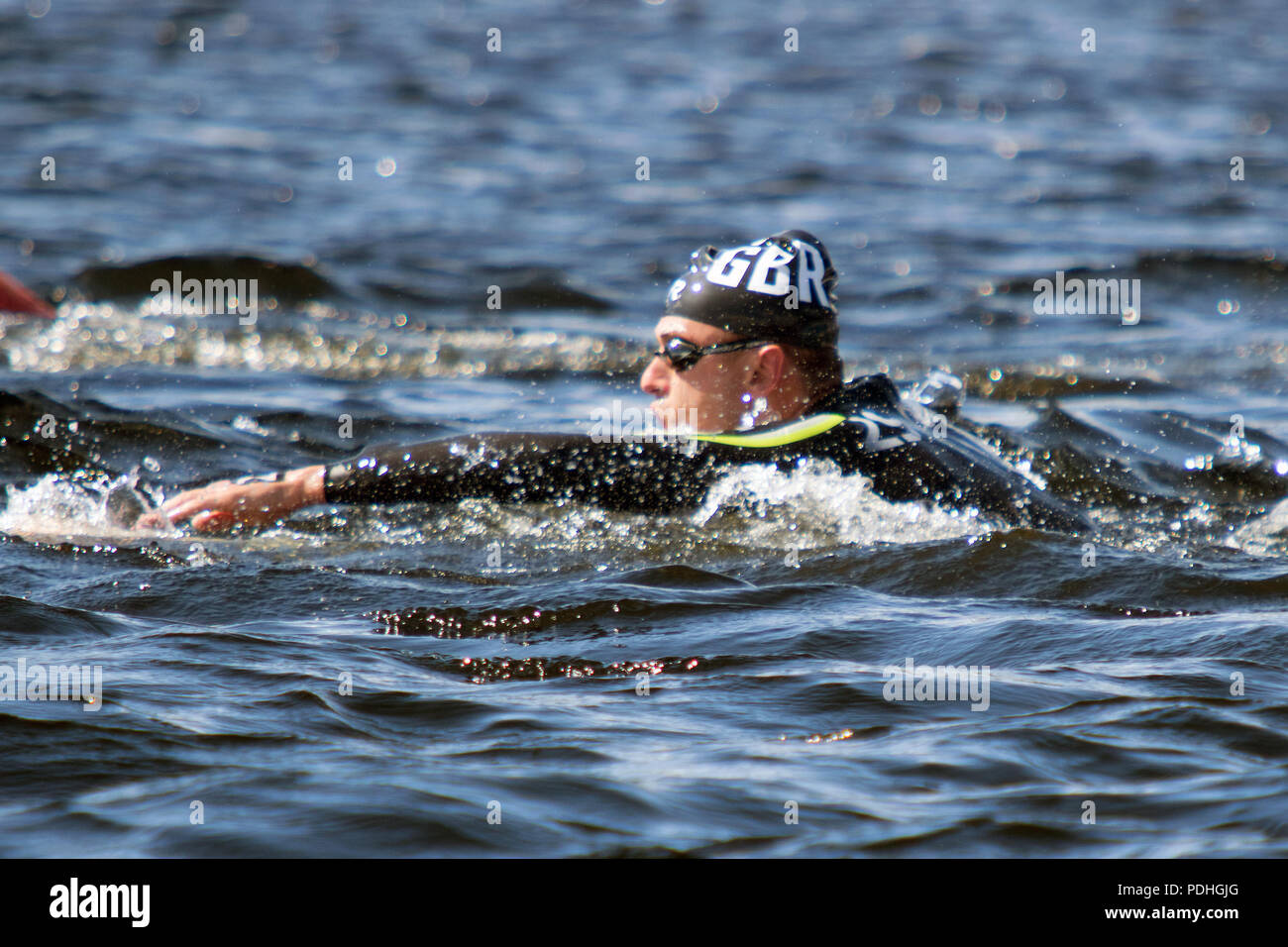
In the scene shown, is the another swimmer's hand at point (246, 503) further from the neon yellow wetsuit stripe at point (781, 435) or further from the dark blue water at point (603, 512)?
the neon yellow wetsuit stripe at point (781, 435)

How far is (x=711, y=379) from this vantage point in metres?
6.50

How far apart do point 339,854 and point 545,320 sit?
924 cm

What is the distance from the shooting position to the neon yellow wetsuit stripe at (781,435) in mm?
6016

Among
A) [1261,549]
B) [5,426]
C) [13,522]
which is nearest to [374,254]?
[5,426]

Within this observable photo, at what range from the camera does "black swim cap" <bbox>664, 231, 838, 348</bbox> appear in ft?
21.1

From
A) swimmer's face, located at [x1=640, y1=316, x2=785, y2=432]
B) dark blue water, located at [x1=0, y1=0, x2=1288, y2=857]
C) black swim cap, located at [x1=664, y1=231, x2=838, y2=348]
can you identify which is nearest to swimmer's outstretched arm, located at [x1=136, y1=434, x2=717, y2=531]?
dark blue water, located at [x1=0, y1=0, x2=1288, y2=857]

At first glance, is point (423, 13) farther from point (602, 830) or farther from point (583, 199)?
point (602, 830)

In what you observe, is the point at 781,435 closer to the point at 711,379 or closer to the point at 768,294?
the point at 711,379

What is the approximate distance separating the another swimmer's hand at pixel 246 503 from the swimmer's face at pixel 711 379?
1382 millimetres

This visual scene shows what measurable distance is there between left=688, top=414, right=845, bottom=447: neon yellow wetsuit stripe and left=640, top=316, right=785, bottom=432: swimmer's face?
425 millimetres

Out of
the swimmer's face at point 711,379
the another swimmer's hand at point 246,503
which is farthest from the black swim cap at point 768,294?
the another swimmer's hand at point 246,503

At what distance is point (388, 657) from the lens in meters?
4.57

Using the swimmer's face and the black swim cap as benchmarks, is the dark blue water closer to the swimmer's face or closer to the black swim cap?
the swimmer's face

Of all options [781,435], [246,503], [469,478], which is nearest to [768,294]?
[781,435]
